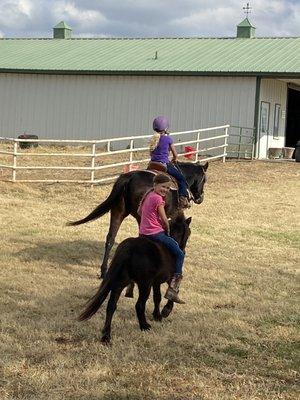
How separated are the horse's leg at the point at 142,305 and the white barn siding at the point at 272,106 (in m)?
20.5

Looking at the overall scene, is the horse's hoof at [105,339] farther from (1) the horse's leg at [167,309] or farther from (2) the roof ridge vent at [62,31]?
(2) the roof ridge vent at [62,31]

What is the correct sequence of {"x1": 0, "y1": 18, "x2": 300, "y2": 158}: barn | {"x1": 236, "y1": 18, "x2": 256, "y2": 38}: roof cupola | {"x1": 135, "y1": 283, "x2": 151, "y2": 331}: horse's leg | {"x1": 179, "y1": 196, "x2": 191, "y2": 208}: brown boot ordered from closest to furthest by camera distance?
1. {"x1": 135, "y1": 283, "x2": 151, "y2": 331}: horse's leg
2. {"x1": 179, "y1": 196, "x2": 191, "y2": 208}: brown boot
3. {"x1": 0, "y1": 18, "x2": 300, "y2": 158}: barn
4. {"x1": 236, "y1": 18, "x2": 256, "y2": 38}: roof cupola

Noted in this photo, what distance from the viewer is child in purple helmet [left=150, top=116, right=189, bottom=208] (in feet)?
27.9

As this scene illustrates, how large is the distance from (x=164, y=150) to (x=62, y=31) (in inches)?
1145

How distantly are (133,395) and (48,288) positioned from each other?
325 centimetres

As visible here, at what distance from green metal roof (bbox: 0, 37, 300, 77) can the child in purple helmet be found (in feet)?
54.0

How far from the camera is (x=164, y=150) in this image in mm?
8648

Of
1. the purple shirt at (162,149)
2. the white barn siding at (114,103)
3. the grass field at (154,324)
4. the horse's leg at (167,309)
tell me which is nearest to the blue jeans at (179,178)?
the purple shirt at (162,149)

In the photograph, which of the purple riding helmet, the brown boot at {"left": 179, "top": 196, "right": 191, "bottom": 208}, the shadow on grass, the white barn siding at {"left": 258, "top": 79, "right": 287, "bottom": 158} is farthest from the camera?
the white barn siding at {"left": 258, "top": 79, "right": 287, "bottom": 158}

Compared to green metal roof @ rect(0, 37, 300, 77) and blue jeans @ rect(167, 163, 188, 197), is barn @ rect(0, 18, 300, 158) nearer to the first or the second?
green metal roof @ rect(0, 37, 300, 77)

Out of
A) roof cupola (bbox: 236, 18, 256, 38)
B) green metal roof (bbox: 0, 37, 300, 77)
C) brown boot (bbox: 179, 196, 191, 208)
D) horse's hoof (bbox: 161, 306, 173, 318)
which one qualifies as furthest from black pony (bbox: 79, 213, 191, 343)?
roof cupola (bbox: 236, 18, 256, 38)

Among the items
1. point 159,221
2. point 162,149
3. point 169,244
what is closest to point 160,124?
point 162,149

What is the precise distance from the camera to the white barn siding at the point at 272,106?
26.0 meters

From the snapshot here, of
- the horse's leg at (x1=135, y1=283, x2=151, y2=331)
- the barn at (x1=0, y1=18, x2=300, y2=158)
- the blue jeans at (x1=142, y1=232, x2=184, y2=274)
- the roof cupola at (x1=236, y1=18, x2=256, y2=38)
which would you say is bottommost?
the horse's leg at (x1=135, y1=283, x2=151, y2=331)
